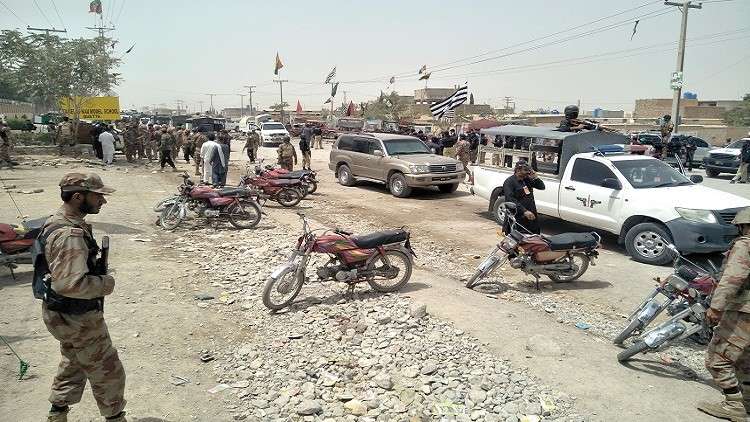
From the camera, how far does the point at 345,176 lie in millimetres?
16234

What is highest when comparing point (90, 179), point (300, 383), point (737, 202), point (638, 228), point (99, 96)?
point (99, 96)

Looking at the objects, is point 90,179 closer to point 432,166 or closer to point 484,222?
point 484,222

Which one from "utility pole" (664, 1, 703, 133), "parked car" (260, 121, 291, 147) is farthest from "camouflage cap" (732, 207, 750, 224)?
"parked car" (260, 121, 291, 147)

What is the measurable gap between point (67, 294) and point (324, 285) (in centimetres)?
378

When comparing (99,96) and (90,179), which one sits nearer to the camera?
(90,179)

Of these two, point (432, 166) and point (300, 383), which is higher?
point (432, 166)

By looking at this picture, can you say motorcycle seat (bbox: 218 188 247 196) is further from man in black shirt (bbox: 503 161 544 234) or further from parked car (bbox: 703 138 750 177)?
parked car (bbox: 703 138 750 177)

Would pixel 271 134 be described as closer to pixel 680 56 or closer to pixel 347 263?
pixel 680 56

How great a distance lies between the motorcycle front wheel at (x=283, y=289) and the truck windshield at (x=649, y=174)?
18.6ft

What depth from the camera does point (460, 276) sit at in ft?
23.5

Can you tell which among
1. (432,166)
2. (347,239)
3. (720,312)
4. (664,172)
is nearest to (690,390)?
(720,312)

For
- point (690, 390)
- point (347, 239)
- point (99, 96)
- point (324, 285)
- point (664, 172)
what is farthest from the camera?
point (99, 96)

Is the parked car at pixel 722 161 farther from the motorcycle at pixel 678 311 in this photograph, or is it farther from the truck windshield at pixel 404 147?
the motorcycle at pixel 678 311

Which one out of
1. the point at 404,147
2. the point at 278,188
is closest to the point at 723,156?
the point at 404,147
